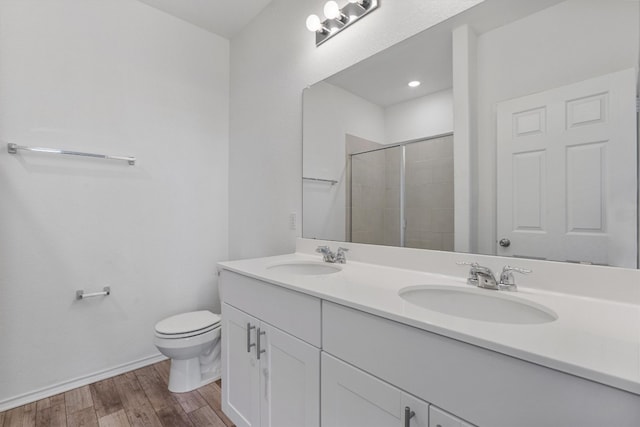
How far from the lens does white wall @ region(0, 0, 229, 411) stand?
1650 millimetres

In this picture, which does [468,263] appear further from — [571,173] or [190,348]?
[190,348]

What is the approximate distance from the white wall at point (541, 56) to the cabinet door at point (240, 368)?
3.36 ft

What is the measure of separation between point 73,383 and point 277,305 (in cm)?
167

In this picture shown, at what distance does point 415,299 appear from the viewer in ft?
3.38

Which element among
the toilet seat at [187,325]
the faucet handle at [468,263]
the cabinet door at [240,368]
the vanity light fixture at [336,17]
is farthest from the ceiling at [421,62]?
the toilet seat at [187,325]

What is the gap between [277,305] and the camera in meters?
1.14

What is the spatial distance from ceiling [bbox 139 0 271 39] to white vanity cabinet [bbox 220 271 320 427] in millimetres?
1909

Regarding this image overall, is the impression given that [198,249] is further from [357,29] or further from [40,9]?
[357,29]

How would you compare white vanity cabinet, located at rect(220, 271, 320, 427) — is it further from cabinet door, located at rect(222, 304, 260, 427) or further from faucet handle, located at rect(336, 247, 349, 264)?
faucet handle, located at rect(336, 247, 349, 264)

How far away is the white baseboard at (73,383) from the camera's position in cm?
162

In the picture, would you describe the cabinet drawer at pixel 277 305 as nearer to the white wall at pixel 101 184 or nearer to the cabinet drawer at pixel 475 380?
the cabinet drawer at pixel 475 380

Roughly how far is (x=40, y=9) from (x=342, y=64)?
1.80 metres

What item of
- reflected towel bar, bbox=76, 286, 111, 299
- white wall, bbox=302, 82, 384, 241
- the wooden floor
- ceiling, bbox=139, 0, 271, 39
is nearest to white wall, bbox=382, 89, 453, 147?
white wall, bbox=302, 82, 384, 241

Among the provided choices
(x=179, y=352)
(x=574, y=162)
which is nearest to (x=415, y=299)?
(x=574, y=162)
